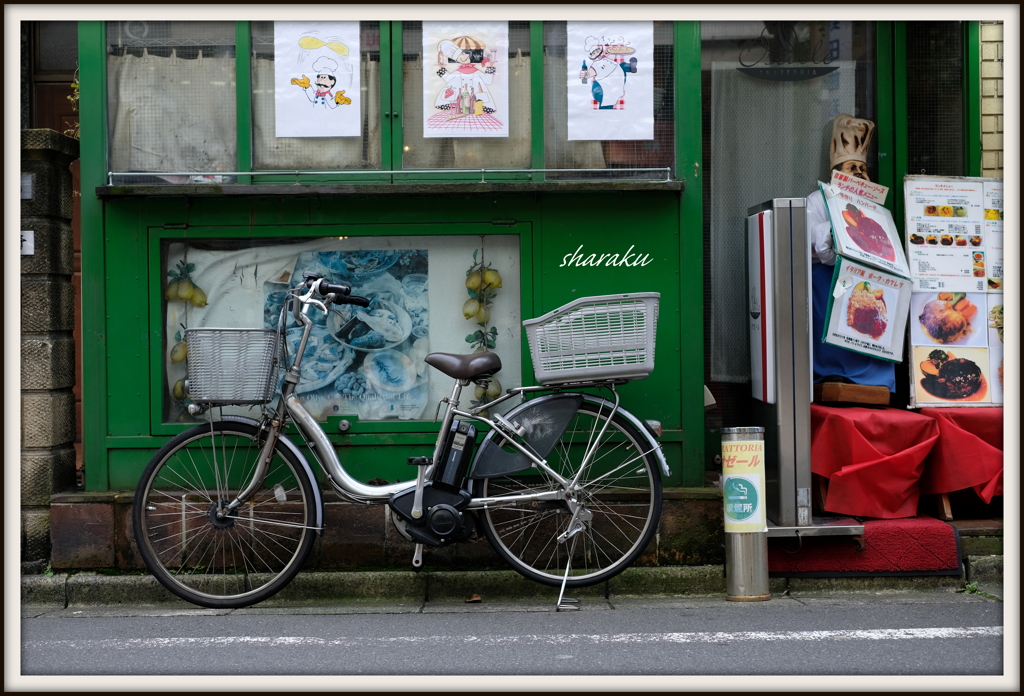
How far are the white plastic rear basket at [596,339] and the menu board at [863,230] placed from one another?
1.61 m

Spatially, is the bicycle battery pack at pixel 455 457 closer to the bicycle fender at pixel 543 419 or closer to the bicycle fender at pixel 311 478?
the bicycle fender at pixel 543 419

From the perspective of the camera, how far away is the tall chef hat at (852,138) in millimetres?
6910

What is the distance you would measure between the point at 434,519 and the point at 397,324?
1.45m

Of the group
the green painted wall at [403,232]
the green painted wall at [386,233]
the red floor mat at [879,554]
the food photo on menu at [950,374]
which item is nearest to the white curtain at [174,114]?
the green painted wall at [386,233]

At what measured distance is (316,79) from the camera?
6133 millimetres

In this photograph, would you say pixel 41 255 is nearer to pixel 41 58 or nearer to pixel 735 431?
pixel 41 58

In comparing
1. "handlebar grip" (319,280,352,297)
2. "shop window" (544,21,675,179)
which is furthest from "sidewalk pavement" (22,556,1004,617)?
"shop window" (544,21,675,179)

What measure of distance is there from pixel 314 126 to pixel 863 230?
12.0 ft

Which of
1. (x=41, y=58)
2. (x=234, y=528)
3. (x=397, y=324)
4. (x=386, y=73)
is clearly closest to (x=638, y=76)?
(x=386, y=73)

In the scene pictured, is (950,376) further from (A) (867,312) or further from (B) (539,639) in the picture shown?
(B) (539,639)

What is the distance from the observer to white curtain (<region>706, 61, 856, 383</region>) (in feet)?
23.5

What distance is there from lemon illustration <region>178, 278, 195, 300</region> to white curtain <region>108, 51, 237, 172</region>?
71 centimetres

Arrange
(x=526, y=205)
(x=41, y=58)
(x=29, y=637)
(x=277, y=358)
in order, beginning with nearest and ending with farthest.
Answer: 1. (x=29, y=637)
2. (x=277, y=358)
3. (x=526, y=205)
4. (x=41, y=58)

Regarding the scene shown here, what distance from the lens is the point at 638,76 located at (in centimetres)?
614
